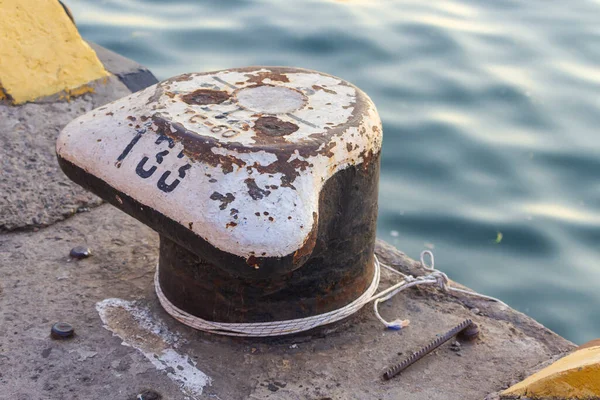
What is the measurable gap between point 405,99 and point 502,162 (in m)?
0.74

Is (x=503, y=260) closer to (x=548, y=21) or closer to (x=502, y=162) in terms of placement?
(x=502, y=162)

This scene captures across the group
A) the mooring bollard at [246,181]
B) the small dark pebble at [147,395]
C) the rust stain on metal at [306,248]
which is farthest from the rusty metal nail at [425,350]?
the small dark pebble at [147,395]

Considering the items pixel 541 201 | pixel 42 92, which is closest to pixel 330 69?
pixel 541 201

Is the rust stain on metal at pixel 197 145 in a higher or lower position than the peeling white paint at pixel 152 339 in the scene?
higher

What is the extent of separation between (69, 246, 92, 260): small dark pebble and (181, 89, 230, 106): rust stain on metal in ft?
1.99

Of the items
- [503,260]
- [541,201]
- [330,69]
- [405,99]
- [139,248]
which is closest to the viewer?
[139,248]

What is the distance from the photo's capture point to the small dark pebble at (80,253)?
2363mm

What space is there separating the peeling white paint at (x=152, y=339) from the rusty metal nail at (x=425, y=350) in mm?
425

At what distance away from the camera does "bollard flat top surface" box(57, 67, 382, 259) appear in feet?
5.58

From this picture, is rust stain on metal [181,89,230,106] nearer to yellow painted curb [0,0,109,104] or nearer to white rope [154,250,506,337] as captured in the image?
white rope [154,250,506,337]

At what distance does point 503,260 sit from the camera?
11.4ft

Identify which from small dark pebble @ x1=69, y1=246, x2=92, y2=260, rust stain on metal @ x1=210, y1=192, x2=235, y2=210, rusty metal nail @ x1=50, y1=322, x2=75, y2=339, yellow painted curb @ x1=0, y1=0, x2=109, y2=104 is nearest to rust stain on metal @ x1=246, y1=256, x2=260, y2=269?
rust stain on metal @ x1=210, y1=192, x2=235, y2=210

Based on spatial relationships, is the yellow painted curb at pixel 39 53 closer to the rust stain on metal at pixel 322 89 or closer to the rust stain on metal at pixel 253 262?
the rust stain on metal at pixel 322 89

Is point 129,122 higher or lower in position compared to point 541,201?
higher
